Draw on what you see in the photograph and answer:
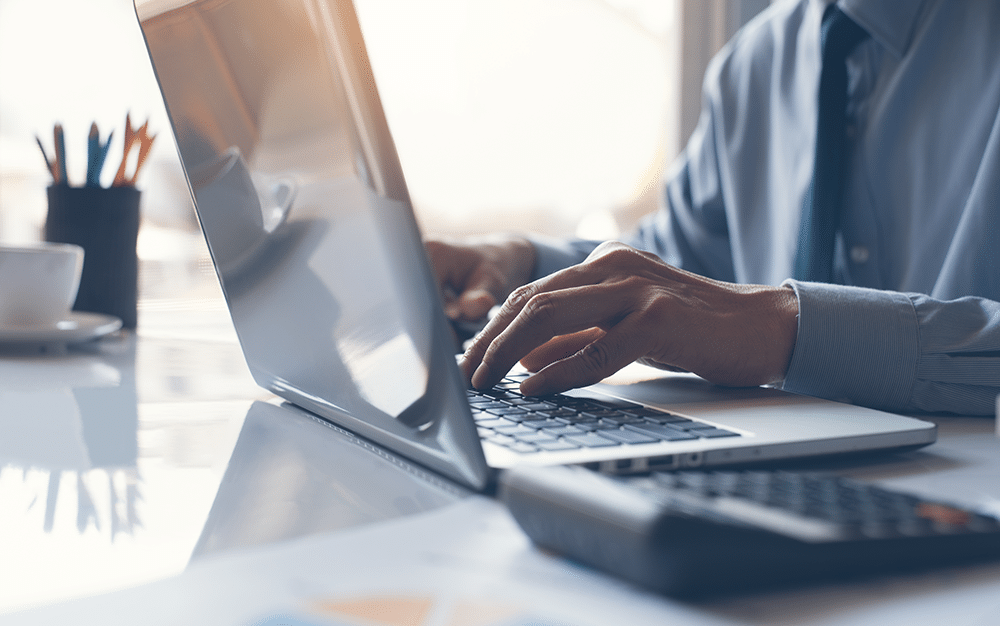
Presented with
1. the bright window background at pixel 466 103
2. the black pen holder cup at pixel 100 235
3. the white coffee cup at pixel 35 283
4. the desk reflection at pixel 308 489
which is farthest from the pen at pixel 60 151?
the desk reflection at pixel 308 489

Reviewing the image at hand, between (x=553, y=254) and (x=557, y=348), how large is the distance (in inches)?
25.0

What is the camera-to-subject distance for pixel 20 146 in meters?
1.53

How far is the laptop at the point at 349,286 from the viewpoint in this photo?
39cm

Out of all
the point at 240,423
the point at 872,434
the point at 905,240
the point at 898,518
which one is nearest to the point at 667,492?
the point at 898,518

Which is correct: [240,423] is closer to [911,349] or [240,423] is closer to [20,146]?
[911,349]

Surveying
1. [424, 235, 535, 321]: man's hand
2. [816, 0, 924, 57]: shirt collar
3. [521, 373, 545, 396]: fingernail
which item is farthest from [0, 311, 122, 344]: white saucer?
[816, 0, 924, 57]: shirt collar

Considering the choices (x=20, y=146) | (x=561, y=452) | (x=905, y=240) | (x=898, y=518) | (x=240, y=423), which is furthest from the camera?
(x=20, y=146)

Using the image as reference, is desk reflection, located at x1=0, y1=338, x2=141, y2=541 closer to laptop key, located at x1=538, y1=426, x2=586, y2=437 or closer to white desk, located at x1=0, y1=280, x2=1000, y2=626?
white desk, located at x1=0, y1=280, x2=1000, y2=626

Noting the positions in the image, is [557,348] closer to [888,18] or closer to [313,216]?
[313,216]

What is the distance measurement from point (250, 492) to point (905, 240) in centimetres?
93

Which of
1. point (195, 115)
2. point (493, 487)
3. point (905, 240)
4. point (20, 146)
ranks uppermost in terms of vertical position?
point (20, 146)

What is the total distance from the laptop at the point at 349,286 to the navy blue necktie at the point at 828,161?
41cm

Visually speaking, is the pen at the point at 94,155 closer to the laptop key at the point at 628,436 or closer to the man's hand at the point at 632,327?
the man's hand at the point at 632,327

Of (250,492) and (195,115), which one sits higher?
(195,115)
